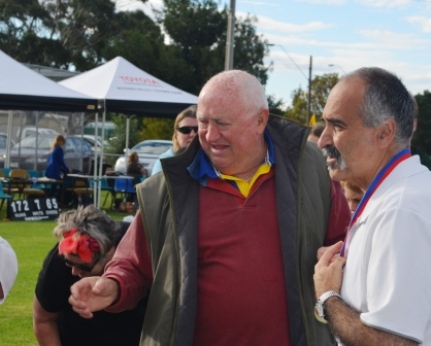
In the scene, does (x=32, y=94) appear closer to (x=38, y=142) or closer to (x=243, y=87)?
(x=243, y=87)

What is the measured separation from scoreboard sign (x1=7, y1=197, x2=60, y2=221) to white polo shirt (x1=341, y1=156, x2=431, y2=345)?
1546cm

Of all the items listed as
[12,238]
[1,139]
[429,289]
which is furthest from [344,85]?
[1,139]

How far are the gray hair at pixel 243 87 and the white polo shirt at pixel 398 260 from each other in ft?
4.15

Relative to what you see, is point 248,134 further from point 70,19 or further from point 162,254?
point 70,19

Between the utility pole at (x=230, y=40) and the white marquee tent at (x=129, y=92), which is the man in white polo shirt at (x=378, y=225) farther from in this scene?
the utility pole at (x=230, y=40)

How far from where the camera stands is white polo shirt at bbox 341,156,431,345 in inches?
89.7

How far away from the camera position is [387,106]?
2559mm

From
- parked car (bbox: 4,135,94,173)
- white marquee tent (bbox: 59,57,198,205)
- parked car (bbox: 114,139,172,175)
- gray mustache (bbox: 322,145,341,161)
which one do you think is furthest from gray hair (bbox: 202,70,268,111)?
parked car (bbox: 114,139,172,175)

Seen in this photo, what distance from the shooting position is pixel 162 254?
3.47 meters

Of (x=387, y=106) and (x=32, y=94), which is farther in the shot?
(x=32, y=94)

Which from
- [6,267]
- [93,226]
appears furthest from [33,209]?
[6,267]

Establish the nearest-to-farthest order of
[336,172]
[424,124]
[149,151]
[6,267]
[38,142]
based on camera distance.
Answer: [336,172] < [6,267] < [424,124] < [38,142] < [149,151]

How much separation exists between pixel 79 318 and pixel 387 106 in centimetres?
256

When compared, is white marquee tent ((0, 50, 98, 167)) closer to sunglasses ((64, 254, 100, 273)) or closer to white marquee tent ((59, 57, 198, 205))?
white marquee tent ((59, 57, 198, 205))
